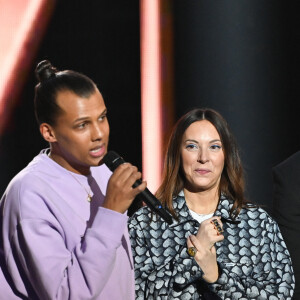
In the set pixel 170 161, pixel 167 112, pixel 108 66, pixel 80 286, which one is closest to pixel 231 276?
pixel 170 161

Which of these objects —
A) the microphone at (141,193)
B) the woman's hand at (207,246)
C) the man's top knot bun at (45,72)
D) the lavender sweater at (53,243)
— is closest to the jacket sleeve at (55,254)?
the lavender sweater at (53,243)

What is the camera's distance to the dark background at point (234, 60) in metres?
2.60

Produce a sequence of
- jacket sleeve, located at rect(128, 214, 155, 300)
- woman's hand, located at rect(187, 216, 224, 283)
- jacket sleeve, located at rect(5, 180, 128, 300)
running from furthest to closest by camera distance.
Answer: jacket sleeve, located at rect(128, 214, 155, 300), woman's hand, located at rect(187, 216, 224, 283), jacket sleeve, located at rect(5, 180, 128, 300)

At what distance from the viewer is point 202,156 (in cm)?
190

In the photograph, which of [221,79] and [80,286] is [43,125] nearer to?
[80,286]

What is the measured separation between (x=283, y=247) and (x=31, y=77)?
51.0 inches

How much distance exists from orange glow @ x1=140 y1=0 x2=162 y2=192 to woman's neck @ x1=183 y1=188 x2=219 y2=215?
70cm

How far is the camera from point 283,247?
1.87m

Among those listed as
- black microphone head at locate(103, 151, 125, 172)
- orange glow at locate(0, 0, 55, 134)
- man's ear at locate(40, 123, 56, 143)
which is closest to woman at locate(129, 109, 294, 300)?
black microphone head at locate(103, 151, 125, 172)

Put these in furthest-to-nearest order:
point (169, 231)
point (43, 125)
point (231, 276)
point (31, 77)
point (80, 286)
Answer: point (31, 77) < point (169, 231) < point (231, 276) < point (43, 125) < point (80, 286)

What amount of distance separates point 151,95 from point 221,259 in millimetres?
1023

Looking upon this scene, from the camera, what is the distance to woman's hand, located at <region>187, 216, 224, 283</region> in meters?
1.69

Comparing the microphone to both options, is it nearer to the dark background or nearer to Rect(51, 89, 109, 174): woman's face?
Rect(51, 89, 109, 174): woman's face

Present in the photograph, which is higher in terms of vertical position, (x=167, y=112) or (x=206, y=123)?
(x=167, y=112)
